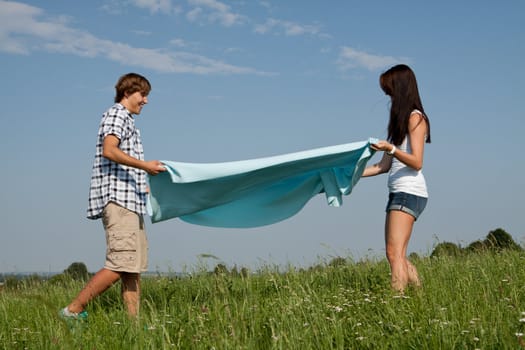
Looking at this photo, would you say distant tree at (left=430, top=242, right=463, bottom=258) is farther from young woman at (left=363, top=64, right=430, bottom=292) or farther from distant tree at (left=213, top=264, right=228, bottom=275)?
young woman at (left=363, top=64, right=430, bottom=292)

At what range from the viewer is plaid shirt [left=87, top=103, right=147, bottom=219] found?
6004 mm

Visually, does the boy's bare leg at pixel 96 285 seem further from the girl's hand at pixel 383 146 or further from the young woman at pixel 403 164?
the girl's hand at pixel 383 146

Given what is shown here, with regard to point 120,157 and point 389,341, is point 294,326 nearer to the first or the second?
point 389,341

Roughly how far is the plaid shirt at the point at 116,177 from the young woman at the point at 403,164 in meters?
2.52

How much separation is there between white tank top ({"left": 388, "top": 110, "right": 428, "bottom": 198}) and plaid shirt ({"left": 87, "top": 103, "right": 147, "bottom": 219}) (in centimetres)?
255

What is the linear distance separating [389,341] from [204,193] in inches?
124

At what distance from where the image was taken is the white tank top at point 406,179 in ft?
19.3

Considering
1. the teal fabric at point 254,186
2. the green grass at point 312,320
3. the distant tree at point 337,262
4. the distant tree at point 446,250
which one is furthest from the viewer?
the distant tree at point 446,250

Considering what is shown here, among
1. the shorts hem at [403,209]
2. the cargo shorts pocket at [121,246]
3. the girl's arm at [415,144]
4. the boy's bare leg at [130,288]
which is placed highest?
the girl's arm at [415,144]

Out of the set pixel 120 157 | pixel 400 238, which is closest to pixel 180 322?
pixel 120 157

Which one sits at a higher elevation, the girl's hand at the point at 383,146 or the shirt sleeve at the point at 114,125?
the shirt sleeve at the point at 114,125

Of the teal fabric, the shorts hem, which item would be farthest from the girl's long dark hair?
the shorts hem

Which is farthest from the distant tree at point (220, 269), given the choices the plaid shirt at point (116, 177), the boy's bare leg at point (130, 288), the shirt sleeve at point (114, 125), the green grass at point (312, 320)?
the shirt sleeve at point (114, 125)

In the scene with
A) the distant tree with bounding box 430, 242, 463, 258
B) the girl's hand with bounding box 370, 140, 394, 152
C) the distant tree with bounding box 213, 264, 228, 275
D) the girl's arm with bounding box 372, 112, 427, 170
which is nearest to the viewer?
the girl's arm with bounding box 372, 112, 427, 170
